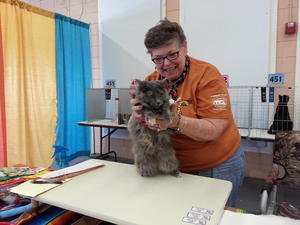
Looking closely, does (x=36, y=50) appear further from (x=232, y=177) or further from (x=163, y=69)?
(x=232, y=177)

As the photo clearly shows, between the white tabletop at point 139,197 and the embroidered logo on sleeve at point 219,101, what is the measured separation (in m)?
0.38

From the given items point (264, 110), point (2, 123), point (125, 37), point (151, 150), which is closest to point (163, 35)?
point (151, 150)

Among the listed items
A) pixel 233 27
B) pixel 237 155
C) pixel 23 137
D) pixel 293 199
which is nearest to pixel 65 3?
pixel 23 137

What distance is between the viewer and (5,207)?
3.47 feet

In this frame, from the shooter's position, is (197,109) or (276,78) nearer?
(197,109)

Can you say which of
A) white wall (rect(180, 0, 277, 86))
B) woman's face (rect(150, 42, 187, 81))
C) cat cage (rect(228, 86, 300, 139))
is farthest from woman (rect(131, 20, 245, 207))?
white wall (rect(180, 0, 277, 86))

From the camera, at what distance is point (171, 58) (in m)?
1.17

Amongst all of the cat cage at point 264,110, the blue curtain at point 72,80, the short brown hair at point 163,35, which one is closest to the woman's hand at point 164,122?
the short brown hair at point 163,35

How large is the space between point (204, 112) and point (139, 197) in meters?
0.54

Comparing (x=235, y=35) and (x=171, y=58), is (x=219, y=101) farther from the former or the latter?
(x=235, y=35)

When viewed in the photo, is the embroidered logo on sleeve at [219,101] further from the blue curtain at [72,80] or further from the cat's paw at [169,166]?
the blue curtain at [72,80]

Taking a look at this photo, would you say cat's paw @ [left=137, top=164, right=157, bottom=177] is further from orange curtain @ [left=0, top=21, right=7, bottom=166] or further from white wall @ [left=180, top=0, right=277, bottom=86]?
orange curtain @ [left=0, top=21, right=7, bottom=166]

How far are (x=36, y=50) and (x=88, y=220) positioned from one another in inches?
121

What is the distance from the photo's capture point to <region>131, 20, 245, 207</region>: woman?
43.9 inches
